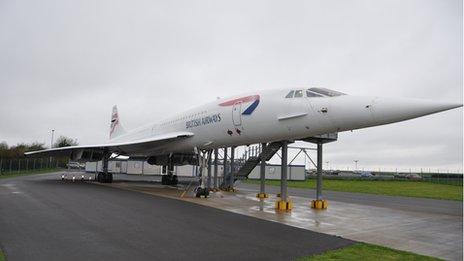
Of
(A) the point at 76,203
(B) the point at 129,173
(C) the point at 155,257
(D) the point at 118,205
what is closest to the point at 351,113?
(C) the point at 155,257

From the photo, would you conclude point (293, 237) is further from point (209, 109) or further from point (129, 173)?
point (129, 173)

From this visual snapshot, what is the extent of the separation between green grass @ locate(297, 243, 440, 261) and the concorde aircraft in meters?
3.59

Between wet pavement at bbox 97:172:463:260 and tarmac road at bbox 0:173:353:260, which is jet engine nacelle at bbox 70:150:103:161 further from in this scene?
wet pavement at bbox 97:172:463:260

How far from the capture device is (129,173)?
179 ft

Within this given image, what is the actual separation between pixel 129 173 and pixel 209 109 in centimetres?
4101

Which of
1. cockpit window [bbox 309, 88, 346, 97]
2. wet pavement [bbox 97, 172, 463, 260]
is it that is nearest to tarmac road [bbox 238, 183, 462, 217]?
wet pavement [bbox 97, 172, 463, 260]

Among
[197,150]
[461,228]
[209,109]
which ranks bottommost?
[461,228]

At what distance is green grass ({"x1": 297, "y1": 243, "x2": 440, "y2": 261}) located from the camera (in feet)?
21.2

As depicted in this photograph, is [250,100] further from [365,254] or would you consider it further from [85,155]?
[85,155]

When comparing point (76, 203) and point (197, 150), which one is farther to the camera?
point (197, 150)

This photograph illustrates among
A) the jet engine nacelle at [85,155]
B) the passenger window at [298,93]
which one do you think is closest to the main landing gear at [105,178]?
the jet engine nacelle at [85,155]

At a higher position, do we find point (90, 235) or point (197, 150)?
point (197, 150)

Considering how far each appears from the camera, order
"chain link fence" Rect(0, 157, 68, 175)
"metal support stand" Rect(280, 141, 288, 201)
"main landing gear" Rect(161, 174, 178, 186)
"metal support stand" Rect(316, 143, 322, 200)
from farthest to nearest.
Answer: "chain link fence" Rect(0, 157, 68, 175) < "main landing gear" Rect(161, 174, 178, 186) < "metal support stand" Rect(316, 143, 322, 200) < "metal support stand" Rect(280, 141, 288, 201)

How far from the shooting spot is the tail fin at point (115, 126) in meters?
32.6
